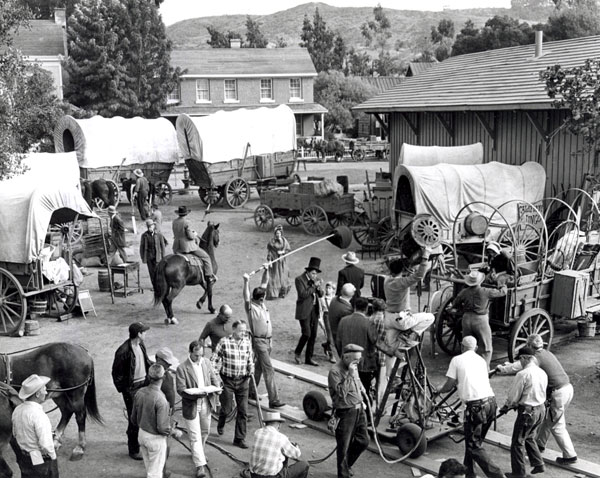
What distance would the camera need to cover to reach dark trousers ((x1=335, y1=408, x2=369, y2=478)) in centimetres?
802

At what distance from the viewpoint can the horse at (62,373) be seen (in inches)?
355

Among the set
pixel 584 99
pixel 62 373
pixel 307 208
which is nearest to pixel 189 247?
pixel 62 373

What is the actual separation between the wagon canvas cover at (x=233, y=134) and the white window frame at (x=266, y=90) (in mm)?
18332

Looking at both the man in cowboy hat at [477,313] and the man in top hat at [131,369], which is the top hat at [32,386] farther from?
the man in cowboy hat at [477,313]

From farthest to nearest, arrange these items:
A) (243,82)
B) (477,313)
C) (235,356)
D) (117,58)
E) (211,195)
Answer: (243,82) < (117,58) < (211,195) < (477,313) < (235,356)

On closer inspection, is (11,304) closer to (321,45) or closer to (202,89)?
(202,89)

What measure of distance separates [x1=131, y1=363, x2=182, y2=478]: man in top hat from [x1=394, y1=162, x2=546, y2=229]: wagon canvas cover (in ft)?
31.4

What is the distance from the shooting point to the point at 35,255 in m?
13.4

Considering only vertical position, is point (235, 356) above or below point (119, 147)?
below

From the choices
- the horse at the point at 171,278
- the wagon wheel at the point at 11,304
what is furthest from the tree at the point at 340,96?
the wagon wheel at the point at 11,304

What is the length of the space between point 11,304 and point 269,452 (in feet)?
28.4

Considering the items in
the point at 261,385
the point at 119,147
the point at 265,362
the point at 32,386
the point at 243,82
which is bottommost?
the point at 261,385

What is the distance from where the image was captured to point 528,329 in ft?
38.4

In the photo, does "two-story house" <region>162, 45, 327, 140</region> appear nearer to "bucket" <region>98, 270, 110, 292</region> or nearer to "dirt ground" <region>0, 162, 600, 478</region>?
"dirt ground" <region>0, 162, 600, 478</region>
